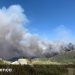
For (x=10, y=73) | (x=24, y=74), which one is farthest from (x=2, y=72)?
(x=24, y=74)

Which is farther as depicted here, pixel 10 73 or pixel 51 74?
pixel 51 74

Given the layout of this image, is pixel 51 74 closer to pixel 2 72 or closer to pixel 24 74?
pixel 24 74

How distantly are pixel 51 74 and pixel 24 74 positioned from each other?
51.8 ft

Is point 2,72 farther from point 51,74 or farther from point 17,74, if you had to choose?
point 51,74

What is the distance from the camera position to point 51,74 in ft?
140

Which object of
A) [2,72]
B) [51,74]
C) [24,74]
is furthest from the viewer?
[51,74]

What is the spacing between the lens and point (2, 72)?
2534 cm

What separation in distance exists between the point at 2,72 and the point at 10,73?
1.02m

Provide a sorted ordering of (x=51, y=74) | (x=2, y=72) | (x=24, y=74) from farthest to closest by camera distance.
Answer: (x=51, y=74)
(x=24, y=74)
(x=2, y=72)

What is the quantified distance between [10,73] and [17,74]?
1030 millimetres

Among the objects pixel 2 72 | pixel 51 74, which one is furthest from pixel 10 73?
pixel 51 74

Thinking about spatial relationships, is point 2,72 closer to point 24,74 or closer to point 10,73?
point 10,73

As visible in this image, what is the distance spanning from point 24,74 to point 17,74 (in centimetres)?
106

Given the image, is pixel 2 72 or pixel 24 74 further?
pixel 24 74
